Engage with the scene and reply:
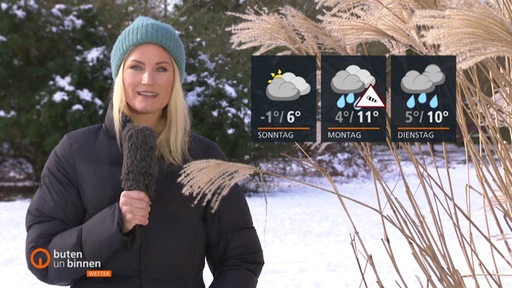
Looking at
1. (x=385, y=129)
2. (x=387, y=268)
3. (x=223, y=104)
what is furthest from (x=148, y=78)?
(x=223, y=104)

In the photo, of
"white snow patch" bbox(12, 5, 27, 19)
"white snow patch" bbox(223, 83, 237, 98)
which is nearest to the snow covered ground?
"white snow patch" bbox(223, 83, 237, 98)

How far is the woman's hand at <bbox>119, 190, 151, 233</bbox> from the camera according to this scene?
193 cm

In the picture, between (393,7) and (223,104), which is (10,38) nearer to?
(223,104)

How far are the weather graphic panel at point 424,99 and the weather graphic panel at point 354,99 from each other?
4 cm

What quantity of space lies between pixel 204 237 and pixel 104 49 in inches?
400

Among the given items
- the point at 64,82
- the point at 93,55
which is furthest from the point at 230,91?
the point at 64,82

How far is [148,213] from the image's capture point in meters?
2.07

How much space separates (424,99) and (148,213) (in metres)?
0.84

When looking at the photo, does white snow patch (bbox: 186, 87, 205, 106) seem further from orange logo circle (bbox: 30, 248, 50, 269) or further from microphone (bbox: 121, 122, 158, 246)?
microphone (bbox: 121, 122, 158, 246)

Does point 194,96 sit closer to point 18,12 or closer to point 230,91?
point 230,91

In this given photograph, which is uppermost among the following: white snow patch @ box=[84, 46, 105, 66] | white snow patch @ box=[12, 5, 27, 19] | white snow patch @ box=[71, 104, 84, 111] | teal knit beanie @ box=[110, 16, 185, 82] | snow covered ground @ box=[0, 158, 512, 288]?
white snow patch @ box=[12, 5, 27, 19]

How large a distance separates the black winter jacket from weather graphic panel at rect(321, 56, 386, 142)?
365mm

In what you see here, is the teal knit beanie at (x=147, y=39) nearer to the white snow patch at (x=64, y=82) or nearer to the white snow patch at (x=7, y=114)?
the white snow patch at (x=64, y=82)

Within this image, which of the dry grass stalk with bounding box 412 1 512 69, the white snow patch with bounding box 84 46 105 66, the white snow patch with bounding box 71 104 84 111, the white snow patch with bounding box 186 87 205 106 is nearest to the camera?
the dry grass stalk with bounding box 412 1 512 69
